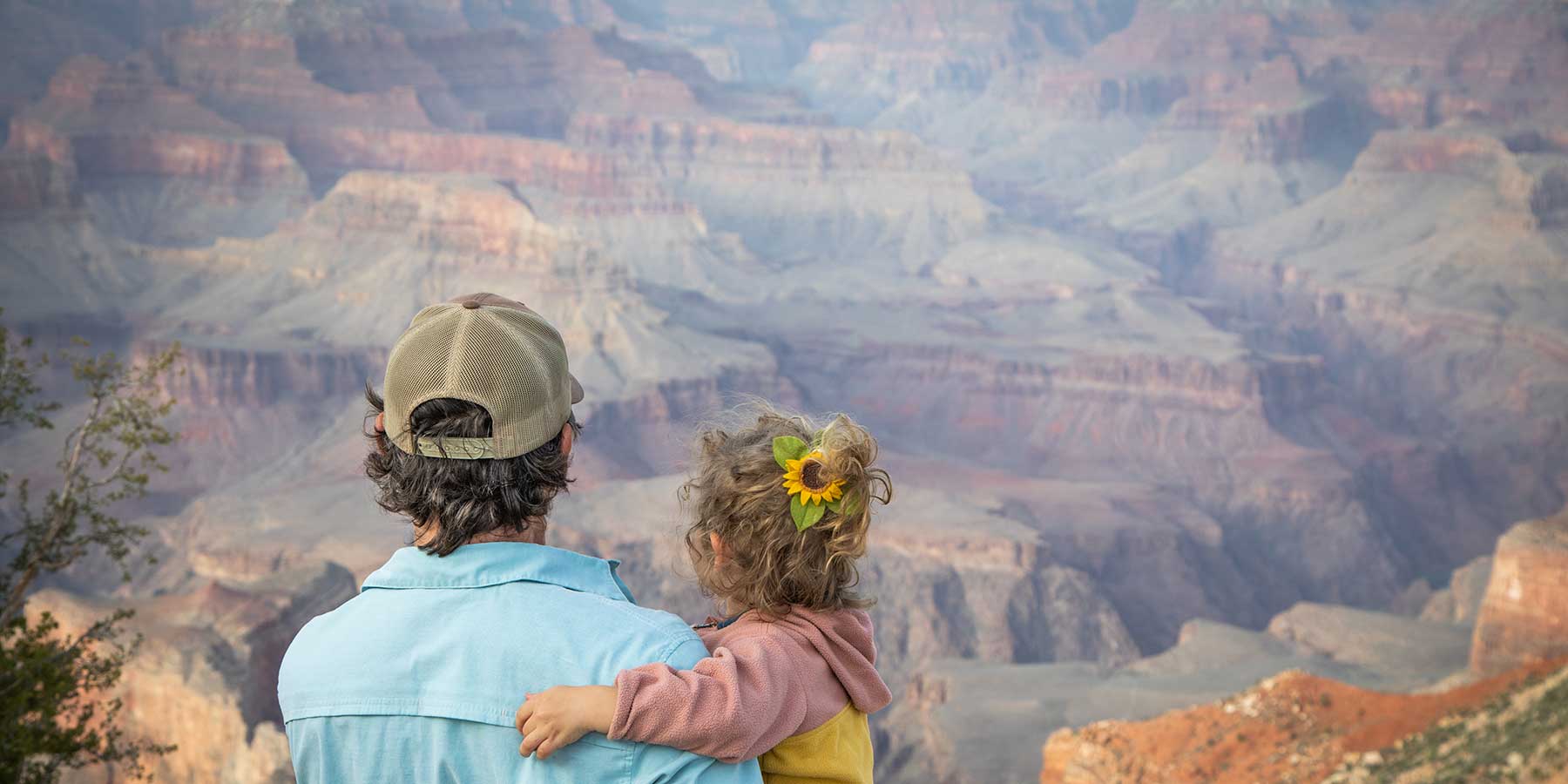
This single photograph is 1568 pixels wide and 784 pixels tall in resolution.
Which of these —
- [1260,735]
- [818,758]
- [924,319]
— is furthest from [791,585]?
[924,319]

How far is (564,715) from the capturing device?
3.73 m

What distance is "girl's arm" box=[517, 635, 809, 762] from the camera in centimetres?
374

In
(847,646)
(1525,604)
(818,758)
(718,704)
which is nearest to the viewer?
(718,704)

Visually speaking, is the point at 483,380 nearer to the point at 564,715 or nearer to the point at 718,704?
the point at 564,715

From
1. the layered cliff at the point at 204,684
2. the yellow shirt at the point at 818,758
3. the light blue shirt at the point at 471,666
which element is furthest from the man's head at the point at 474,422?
the layered cliff at the point at 204,684

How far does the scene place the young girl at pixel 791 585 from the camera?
4168 mm

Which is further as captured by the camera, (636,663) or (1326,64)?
(1326,64)

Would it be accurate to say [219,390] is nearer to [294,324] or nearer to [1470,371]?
[294,324]

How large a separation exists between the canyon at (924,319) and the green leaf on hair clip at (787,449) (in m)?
0.92

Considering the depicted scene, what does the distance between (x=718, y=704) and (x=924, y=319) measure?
94054 millimetres

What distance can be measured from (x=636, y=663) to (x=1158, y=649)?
52.8 m

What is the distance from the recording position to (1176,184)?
147m

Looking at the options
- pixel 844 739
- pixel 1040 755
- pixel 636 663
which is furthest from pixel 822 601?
pixel 1040 755

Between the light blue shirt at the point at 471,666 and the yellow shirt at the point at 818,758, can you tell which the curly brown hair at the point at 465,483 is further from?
the yellow shirt at the point at 818,758
